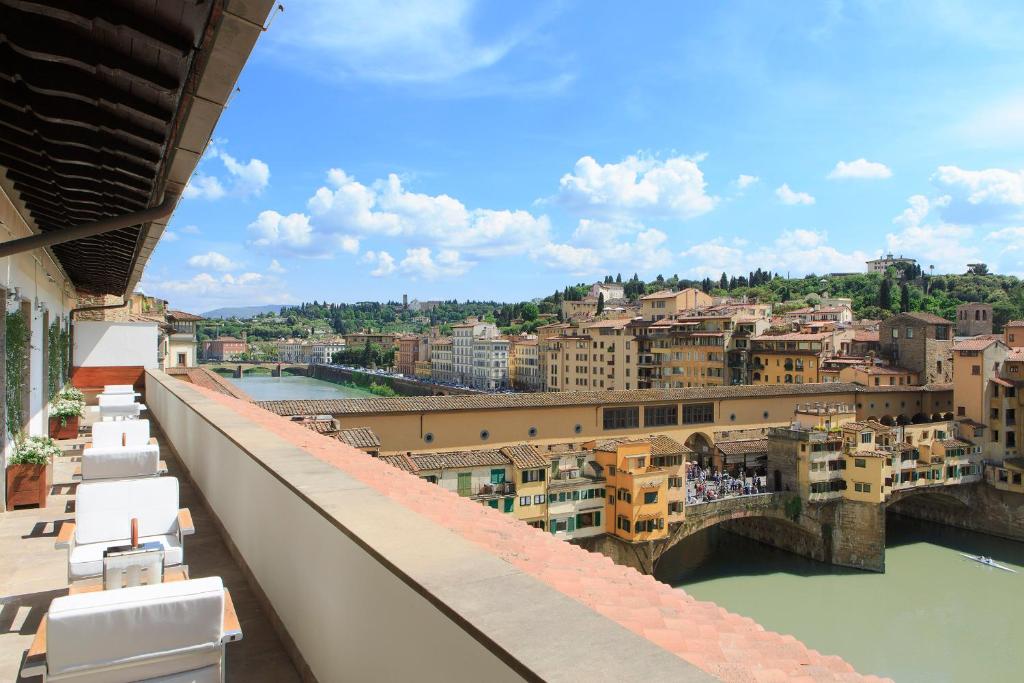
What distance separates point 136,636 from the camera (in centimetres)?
164

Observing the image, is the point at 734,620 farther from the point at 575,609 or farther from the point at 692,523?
the point at 692,523

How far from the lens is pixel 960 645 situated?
1719cm

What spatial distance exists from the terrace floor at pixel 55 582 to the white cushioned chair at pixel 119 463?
15.4 inches

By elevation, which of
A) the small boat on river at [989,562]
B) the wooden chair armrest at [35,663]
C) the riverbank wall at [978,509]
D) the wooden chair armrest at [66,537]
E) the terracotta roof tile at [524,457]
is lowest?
the small boat on river at [989,562]

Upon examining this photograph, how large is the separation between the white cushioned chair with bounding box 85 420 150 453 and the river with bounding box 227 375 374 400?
52.8 metres

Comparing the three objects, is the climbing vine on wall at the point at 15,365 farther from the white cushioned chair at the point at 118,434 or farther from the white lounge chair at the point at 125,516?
the white lounge chair at the point at 125,516

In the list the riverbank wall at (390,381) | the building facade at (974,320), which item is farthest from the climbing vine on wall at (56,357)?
the building facade at (974,320)

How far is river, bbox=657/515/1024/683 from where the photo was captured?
54.3 ft

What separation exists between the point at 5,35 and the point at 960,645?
21817mm

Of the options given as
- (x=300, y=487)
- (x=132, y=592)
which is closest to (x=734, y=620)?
(x=300, y=487)

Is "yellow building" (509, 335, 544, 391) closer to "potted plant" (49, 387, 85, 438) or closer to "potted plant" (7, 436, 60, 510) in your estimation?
"potted plant" (49, 387, 85, 438)

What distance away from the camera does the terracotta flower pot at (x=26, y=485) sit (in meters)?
4.59

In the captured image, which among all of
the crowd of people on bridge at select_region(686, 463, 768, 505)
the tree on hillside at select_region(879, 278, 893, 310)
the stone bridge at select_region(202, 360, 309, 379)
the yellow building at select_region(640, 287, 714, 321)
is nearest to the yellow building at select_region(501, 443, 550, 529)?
the crowd of people on bridge at select_region(686, 463, 768, 505)

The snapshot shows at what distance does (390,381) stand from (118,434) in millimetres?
69424
